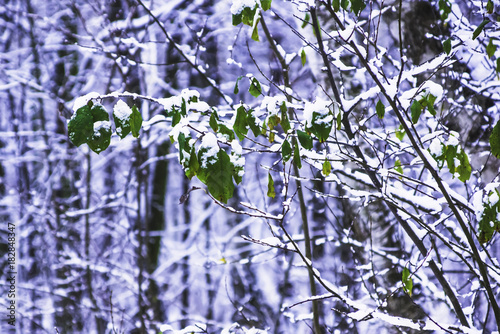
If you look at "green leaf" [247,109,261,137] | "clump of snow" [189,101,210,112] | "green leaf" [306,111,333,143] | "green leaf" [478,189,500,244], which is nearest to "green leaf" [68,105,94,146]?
"clump of snow" [189,101,210,112]

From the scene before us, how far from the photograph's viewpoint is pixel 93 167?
20.6ft

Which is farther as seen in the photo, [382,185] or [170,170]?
[170,170]

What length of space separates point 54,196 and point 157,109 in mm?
2136

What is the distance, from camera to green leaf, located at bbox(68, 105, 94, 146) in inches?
44.3

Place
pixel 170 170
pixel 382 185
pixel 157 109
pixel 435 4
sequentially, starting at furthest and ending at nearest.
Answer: pixel 170 170 → pixel 157 109 → pixel 435 4 → pixel 382 185

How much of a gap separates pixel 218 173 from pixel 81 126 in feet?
1.44

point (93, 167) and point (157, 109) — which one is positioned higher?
point (157, 109)

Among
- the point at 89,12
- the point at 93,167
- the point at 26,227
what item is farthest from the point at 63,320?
the point at 89,12

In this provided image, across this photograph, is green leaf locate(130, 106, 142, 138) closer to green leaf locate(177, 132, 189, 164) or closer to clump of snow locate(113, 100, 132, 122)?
clump of snow locate(113, 100, 132, 122)

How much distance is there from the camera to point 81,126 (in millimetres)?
1140

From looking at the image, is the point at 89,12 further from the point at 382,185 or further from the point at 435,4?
the point at 382,185

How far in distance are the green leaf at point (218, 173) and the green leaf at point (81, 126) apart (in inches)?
14.0

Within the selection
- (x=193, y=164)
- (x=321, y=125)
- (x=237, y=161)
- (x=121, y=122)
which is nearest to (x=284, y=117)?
(x=321, y=125)

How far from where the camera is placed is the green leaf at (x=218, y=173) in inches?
42.1
